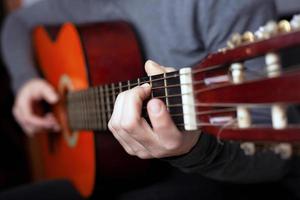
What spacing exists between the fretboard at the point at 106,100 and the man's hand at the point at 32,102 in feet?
0.32

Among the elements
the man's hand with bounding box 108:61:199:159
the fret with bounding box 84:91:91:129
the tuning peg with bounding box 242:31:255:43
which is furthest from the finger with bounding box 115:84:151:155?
the fret with bounding box 84:91:91:129

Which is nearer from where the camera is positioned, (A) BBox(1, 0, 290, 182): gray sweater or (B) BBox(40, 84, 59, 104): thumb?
(A) BBox(1, 0, 290, 182): gray sweater

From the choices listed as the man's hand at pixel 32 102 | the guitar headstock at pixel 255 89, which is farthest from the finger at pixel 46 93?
Answer: the guitar headstock at pixel 255 89

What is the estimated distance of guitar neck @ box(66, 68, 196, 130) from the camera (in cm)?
45

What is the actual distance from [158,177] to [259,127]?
0.40 meters

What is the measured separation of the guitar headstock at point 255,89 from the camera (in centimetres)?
36

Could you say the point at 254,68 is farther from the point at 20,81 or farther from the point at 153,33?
the point at 20,81

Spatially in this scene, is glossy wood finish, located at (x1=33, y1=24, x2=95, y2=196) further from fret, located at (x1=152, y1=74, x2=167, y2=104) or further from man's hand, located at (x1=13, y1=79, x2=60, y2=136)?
fret, located at (x1=152, y1=74, x2=167, y2=104)

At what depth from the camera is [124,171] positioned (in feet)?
2.50

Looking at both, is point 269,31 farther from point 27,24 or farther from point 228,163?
point 27,24

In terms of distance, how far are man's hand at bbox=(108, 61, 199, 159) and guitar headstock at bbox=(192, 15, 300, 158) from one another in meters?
0.04

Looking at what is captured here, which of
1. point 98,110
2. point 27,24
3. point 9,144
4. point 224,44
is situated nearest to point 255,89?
point 224,44

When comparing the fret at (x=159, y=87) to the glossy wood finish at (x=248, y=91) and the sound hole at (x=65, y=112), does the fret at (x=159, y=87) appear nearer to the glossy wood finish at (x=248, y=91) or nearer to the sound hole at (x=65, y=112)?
the glossy wood finish at (x=248, y=91)

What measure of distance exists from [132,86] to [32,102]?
1.68ft
